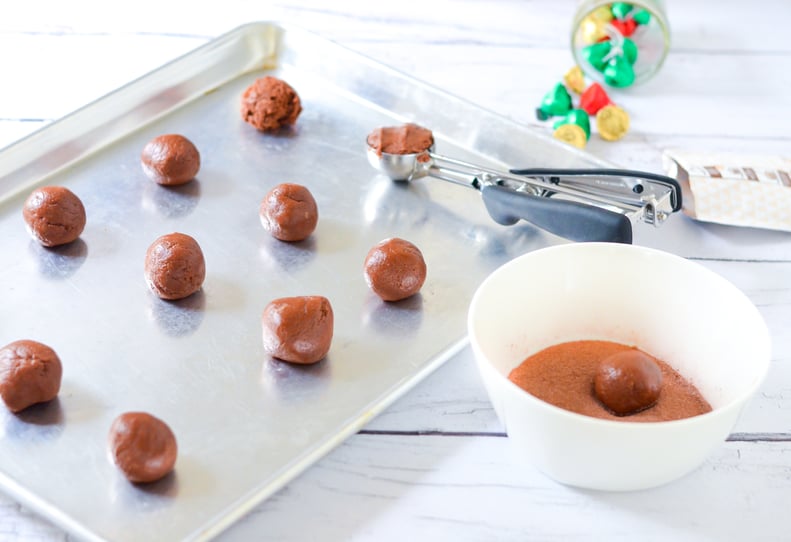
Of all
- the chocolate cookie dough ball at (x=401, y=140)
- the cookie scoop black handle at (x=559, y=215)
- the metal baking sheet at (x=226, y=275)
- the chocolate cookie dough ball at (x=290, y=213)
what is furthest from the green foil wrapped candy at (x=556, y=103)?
the chocolate cookie dough ball at (x=290, y=213)

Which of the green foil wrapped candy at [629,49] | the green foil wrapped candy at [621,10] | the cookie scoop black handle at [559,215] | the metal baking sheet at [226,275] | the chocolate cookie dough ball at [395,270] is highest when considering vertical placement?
the green foil wrapped candy at [621,10]

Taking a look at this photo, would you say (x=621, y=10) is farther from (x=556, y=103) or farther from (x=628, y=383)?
(x=628, y=383)

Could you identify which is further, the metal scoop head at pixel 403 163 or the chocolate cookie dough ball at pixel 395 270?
the metal scoop head at pixel 403 163

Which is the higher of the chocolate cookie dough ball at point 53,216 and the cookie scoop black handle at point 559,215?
the cookie scoop black handle at point 559,215

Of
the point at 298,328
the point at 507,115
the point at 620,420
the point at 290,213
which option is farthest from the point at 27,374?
the point at 507,115

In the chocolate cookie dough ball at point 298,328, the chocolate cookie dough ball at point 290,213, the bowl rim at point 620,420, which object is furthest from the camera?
the chocolate cookie dough ball at point 290,213

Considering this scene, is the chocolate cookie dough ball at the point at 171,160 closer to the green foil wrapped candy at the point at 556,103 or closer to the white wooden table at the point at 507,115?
the white wooden table at the point at 507,115

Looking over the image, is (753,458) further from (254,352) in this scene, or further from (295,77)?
(295,77)

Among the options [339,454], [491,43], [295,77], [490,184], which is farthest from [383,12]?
[339,454]
